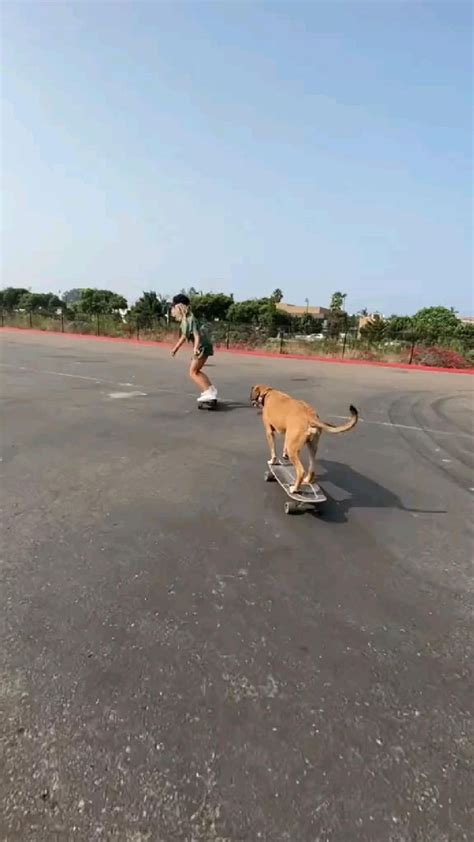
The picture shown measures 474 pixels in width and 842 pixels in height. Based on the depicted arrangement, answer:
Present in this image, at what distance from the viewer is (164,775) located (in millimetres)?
1657

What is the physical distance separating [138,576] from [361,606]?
4.49ft

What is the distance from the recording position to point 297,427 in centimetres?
399

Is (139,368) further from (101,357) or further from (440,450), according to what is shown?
(440,450)

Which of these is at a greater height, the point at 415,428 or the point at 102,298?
the point at 102,298

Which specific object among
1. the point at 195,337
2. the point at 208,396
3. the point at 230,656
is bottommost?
the point at 230,656

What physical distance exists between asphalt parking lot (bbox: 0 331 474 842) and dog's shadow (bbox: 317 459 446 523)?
3cm

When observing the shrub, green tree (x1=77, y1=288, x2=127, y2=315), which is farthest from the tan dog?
green tree (x1=77, y1=288, x2=127, y2=315)

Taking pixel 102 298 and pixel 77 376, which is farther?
pixel 102 298

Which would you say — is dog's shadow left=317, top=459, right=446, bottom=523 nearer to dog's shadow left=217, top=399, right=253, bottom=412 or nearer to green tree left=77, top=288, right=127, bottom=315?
dog's shadow left=217, top=399, right=253, bottom=412

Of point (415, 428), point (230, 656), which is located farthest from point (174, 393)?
point (230, 656)

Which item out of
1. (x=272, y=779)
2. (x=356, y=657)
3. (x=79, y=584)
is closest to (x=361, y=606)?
(x=356, y=657)

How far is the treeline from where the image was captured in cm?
2748

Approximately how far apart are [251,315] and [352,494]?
85612 mm

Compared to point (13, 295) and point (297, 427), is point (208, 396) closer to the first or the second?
point (297, 427)
